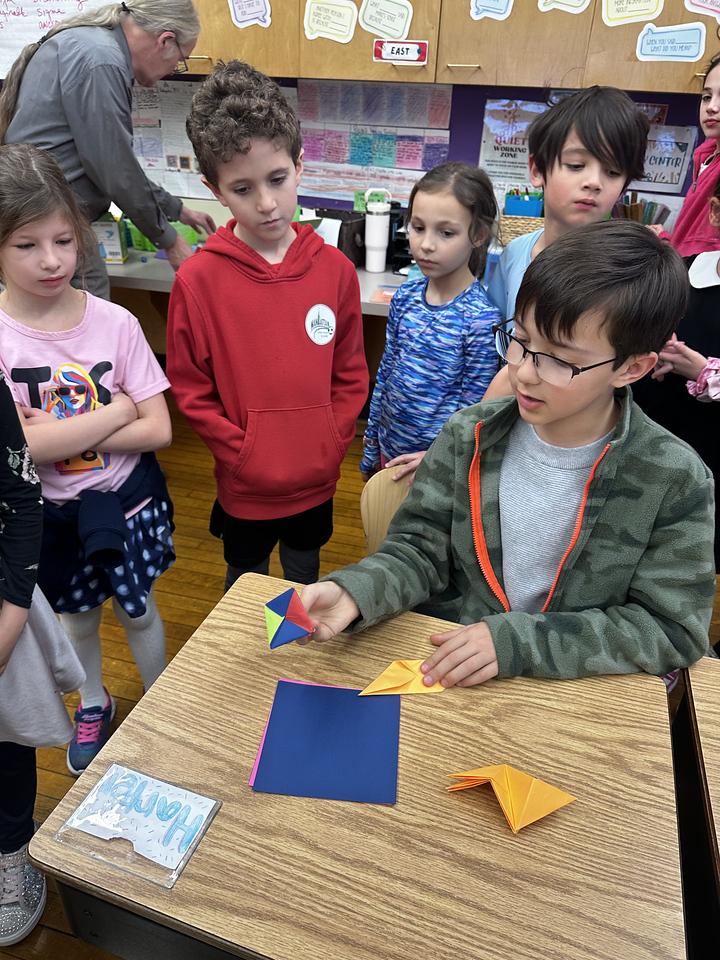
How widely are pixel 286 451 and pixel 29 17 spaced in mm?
3281

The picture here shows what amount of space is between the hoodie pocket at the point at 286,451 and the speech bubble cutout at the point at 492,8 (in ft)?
6.81

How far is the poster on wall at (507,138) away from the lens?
3104 mm

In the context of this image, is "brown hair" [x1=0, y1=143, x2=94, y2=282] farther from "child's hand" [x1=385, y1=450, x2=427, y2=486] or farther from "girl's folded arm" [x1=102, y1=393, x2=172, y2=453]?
"child's hand" [x1=385, y1=450, x2=427, y2=486]

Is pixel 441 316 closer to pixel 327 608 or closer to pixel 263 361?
pixel 263 361

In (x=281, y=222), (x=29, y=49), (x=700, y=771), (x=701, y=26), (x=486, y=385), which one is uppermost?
(x=701, y=26)

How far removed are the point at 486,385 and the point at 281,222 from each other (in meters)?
0.63

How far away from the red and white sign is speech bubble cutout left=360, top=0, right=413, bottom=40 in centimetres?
3

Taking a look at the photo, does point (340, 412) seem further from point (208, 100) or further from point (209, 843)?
point (209, 843)

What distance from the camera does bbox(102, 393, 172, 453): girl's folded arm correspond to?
53.4 inches

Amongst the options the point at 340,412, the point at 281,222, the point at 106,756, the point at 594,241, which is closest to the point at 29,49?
the point at 281,222

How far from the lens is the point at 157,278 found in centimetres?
288

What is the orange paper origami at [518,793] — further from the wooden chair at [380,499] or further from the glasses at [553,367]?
the wooden chair at [380,499]

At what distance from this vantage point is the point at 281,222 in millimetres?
1363

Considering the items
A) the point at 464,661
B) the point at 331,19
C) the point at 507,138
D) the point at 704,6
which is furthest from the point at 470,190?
the point at 507,138
